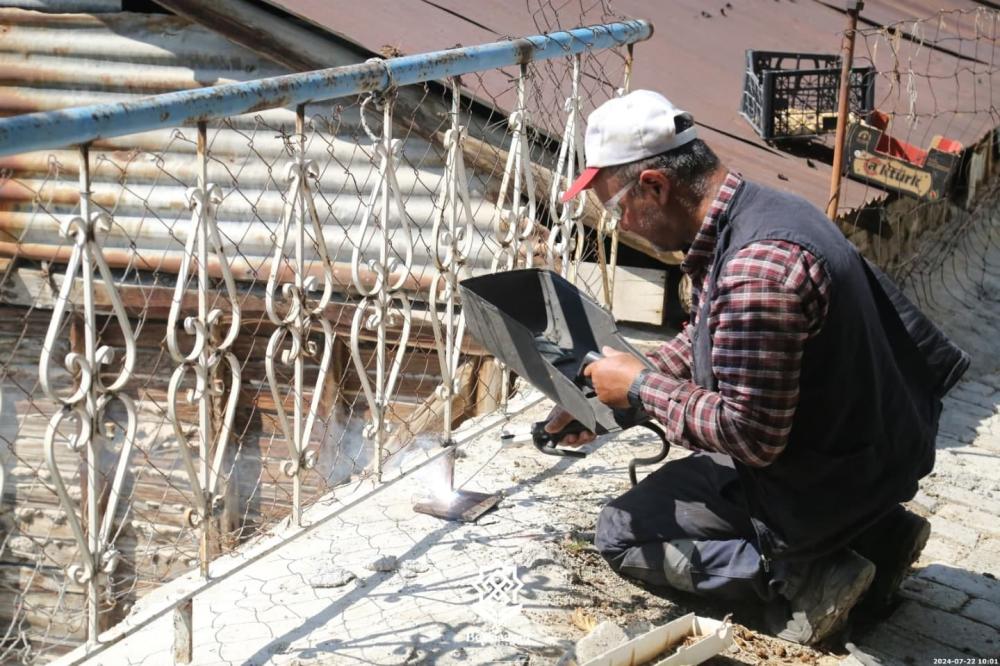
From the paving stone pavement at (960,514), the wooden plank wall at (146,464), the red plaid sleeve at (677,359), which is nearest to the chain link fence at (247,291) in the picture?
the wooden plank wall at (146,464)

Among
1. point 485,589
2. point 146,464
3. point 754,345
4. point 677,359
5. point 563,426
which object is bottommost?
point 146,464

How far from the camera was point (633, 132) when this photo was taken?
9.02 ft

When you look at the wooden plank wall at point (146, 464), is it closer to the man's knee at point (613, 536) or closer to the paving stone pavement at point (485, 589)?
the paving stone pavement at point (485, 589)

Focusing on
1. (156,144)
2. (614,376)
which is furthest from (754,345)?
(156,144)

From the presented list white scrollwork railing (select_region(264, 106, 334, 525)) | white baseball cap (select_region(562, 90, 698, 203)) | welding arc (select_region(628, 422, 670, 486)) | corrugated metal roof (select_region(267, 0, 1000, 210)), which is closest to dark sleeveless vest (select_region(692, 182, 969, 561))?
white baseball cap (select_region(562, 90, 698, 203))

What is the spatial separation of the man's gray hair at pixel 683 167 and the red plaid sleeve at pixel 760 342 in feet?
0.97

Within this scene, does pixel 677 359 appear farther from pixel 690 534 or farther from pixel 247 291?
pixel 247 291

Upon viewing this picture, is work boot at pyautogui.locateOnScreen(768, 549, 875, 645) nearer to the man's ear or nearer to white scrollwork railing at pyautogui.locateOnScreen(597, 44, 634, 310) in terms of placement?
the man's ear

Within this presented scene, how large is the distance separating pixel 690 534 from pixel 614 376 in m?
0.61

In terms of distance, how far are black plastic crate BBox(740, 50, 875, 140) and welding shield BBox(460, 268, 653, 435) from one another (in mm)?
3305

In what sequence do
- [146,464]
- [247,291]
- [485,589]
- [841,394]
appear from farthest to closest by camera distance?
[146,464]
[247,291]
[485,589]
[841,394]

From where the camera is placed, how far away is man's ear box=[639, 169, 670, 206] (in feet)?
9.05

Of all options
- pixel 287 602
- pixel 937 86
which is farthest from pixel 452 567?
pixel 937 86

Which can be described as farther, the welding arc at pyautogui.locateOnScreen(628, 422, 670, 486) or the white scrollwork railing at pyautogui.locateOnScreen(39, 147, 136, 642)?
the welding arc at pyautogui.locateOnScreen(628, 422, 670, 486)
